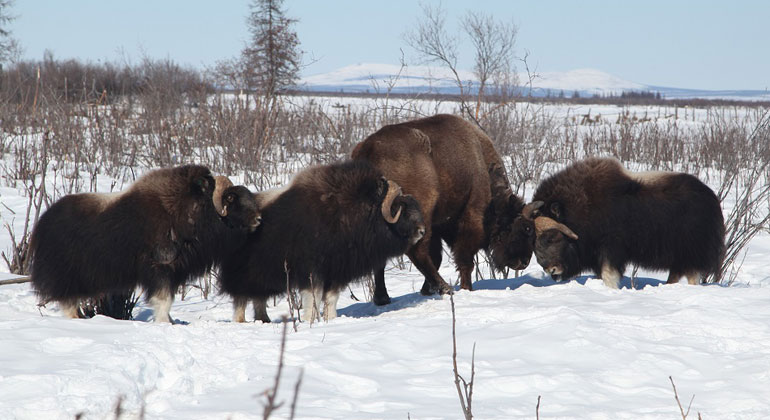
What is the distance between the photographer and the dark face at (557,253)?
798cm

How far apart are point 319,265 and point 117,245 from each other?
1660 millimetres

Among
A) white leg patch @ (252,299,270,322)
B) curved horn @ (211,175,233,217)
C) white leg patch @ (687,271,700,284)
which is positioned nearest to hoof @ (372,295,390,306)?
white leg patch @ (252,299,270,322)

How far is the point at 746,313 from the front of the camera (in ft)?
19.7

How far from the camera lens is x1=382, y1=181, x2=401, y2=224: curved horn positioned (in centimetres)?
682

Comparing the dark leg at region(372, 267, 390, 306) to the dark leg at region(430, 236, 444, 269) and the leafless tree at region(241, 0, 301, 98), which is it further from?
the leafless tree at region(241, 0, 301, 98)

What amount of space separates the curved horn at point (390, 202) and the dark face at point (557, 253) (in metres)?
1.95

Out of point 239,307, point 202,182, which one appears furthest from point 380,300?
point 202,182

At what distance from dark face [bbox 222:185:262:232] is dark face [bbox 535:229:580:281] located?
3.18m

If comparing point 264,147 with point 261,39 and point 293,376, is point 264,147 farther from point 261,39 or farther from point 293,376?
point 261,39

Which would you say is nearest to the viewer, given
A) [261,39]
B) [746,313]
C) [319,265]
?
[746,313]

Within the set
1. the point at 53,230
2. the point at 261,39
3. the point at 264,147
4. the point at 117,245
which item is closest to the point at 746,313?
the point at 117,245

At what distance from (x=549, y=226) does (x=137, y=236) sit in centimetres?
410

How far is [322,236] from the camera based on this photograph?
6.66m

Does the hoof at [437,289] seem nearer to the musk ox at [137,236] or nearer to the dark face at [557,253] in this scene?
the dark face at [557,253]
